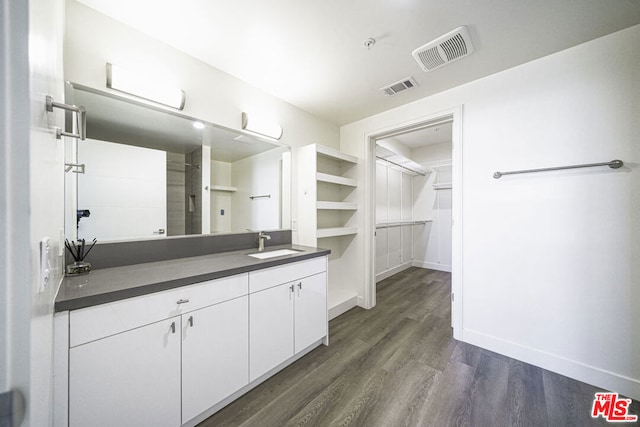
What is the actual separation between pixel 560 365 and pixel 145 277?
9.61ft

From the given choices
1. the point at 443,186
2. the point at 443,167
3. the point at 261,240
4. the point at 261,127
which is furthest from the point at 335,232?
the point at 443,167

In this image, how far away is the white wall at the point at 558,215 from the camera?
1.52 metres

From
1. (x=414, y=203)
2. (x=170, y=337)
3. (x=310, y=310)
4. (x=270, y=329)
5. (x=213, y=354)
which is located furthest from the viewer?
(x=414, y=203)

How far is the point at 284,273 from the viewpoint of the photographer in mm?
1720

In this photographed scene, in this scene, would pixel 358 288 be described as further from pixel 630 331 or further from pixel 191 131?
pixel 191 131

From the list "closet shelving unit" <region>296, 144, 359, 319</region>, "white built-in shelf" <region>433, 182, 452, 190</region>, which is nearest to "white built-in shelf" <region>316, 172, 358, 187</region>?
"closet shelving unit" <region>296, 144, 359, 319</region>

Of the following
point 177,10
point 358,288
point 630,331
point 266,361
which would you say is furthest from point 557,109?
point 266,361

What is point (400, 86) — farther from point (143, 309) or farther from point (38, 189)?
point (143, 309)

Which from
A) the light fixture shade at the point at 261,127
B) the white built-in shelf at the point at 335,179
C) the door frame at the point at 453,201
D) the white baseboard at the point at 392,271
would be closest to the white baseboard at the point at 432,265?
the white baseboard at the point at 392,271

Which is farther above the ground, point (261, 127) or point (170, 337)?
point (261, 127)

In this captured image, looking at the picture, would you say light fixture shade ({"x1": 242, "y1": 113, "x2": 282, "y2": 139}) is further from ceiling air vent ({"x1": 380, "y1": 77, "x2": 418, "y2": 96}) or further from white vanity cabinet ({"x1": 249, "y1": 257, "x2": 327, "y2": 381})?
white vanity cabinet ({"x1": 249, "y1": 257, "x2": 327, "y2": 381})

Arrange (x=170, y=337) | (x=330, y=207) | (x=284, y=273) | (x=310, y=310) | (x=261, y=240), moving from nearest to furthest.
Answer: (x=170, y=337) < (x=284, y=273) < (x=310, y=310) < (x=261, y=240) < (x=330, y=207)

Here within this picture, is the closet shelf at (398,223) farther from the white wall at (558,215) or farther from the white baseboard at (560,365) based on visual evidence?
the white baseboard at (560,365)

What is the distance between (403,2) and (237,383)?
2539 mm
